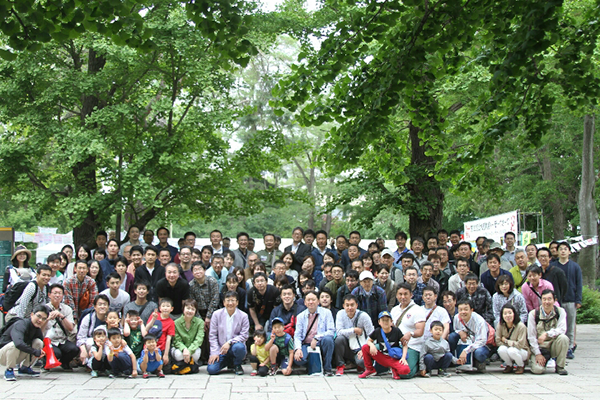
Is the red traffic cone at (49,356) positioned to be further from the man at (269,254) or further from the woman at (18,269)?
the man at (269,254)

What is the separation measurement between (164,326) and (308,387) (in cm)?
231

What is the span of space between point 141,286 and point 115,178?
12.4ft

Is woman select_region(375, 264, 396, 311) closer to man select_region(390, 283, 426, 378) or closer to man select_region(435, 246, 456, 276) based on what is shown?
man select_region(390, 283, 426, 378)

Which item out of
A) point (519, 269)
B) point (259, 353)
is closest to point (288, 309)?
point (259, 353)

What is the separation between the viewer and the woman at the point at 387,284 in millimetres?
8680

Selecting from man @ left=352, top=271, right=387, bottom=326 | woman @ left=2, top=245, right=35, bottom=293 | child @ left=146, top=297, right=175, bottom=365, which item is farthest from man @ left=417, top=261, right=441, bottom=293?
woman @ left=2, top=245, right=35, bottom=293

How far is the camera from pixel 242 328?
27.1ft

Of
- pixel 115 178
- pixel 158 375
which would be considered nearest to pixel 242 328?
pixel 158 375

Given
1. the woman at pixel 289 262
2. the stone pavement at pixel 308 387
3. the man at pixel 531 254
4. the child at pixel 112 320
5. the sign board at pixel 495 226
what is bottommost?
the stone pavement at pixel 308 387

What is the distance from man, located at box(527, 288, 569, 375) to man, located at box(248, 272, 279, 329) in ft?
12.3

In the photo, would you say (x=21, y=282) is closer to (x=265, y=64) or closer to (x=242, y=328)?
(x=242, y=328)

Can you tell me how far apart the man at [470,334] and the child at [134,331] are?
433 cm

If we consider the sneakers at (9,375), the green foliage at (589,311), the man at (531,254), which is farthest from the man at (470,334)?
the green foliage at (589,311)

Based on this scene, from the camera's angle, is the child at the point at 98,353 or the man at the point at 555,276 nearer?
the child at the point at 98,353
